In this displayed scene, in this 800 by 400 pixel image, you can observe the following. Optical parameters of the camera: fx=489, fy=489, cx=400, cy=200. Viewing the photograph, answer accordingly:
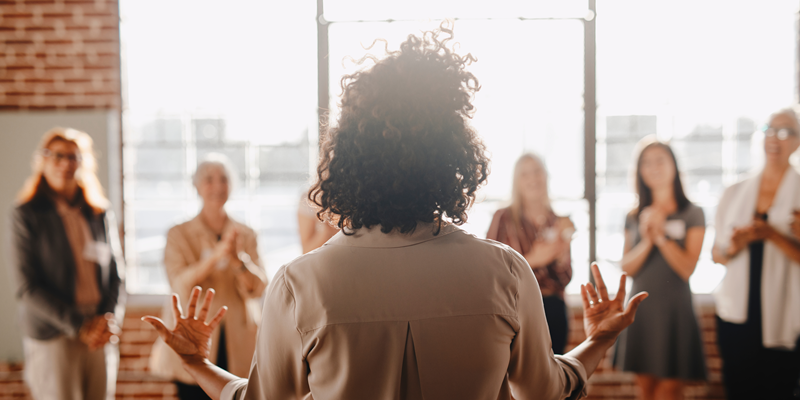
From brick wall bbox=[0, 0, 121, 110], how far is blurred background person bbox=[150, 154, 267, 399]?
4.87 feet

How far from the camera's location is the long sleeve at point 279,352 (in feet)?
2.71

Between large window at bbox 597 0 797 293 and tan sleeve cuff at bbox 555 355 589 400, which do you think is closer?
tan sleeve cuff at bbox 555 355 589 400

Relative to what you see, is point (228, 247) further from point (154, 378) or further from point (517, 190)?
point (154, 378)

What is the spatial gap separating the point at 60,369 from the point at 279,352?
2.14 m

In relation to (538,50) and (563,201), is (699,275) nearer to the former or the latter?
(563,201)

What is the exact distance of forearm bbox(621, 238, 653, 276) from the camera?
102 inches

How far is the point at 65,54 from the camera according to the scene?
3.35 meters

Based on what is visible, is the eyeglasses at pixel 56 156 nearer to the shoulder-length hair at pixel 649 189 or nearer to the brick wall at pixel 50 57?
the brick wall at pixel 50 57

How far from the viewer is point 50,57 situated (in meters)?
3.35

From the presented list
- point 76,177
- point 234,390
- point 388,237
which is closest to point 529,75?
point 76,177

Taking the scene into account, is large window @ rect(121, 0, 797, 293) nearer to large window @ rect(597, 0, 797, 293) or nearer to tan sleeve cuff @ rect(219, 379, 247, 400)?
large window @ rect(597, 0, 797, 293)

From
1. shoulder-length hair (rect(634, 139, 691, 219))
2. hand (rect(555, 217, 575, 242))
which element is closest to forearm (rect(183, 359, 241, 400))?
hand (rect(555, 217, 575, 242))

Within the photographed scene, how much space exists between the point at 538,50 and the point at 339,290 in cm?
316

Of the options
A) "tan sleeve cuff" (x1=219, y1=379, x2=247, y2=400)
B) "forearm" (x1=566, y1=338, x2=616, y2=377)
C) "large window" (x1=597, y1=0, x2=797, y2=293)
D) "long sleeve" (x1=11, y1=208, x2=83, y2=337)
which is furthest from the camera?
"large window" (x1=597, y1=0, x2=797, y2=293)
